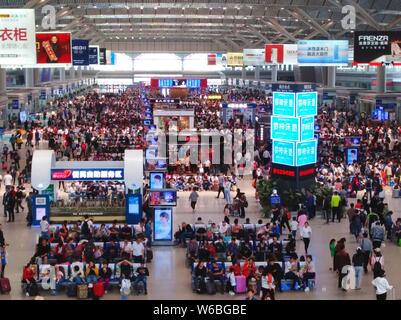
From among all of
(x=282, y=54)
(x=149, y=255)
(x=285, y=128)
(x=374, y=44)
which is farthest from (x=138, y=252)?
(x=282, y=54)

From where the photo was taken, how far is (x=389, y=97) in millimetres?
43656

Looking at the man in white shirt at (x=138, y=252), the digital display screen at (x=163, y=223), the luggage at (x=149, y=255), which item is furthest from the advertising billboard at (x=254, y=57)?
the man in white shirt at (x=138, y=252)

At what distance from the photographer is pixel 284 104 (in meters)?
22.2

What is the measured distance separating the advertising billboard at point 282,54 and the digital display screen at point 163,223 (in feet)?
83.0

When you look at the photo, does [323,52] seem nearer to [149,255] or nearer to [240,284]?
[149,255]

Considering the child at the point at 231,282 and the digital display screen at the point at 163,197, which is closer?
the child at the point at 231,282

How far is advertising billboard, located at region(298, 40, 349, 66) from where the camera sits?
37.9 meters

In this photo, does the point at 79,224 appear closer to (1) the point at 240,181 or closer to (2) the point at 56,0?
(1) the point at 240,181

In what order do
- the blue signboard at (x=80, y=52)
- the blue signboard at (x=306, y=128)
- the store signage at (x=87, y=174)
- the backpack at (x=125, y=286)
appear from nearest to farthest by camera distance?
the backpack at (x=125, y=286), the store signage at (x=87, y=174), the blue signboard at (x=306, y=128), the blue signboard at (x=80, y=52)

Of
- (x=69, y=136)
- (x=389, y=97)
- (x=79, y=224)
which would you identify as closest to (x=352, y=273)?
(x=79, y=224)

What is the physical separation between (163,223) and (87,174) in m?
3.27

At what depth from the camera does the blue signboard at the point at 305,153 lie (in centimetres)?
2206

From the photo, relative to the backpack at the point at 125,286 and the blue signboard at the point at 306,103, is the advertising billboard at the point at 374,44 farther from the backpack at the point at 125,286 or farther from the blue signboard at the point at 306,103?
the backpack at the point at 125,286
